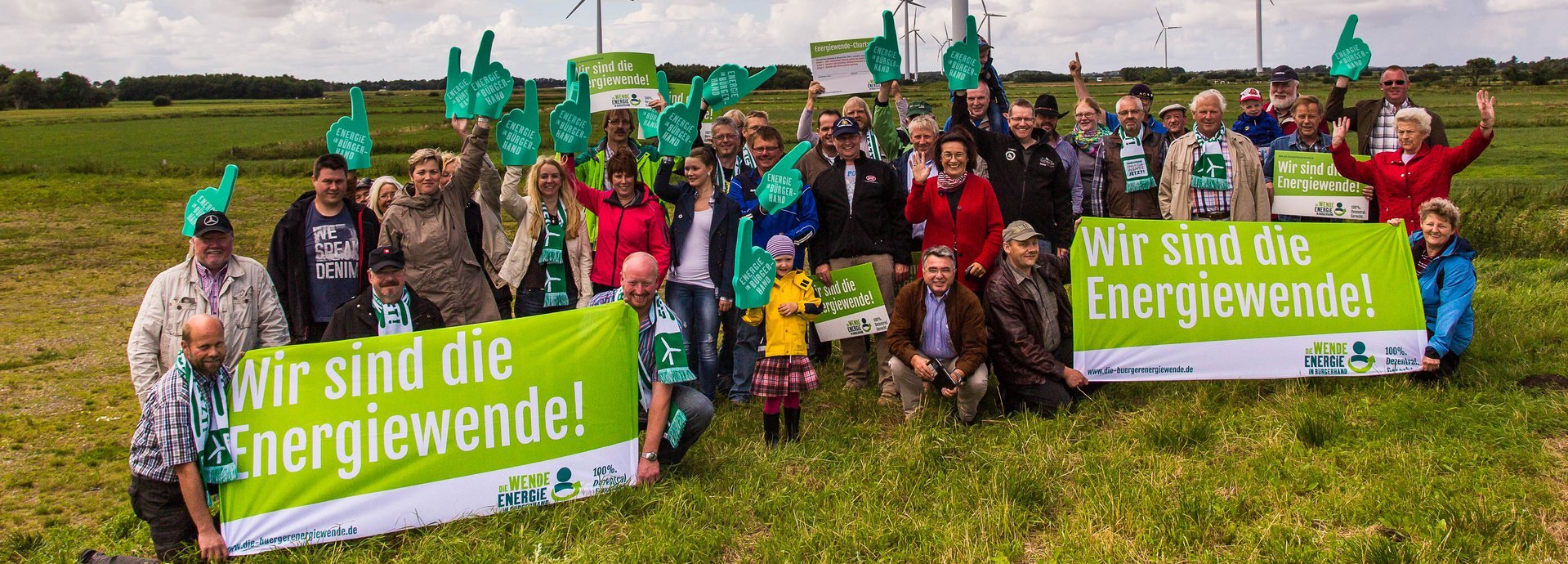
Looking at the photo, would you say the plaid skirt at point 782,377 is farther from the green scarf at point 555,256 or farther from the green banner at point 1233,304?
the green banner at point 1233,304

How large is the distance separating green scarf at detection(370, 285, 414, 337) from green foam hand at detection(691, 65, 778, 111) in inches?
154

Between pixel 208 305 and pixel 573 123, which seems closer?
pixel 208 305

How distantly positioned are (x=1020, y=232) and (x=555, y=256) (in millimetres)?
3379

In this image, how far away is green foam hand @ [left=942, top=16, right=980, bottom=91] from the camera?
877 cm

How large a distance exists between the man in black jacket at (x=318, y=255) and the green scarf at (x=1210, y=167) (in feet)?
21.5

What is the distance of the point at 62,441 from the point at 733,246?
5.37 meters

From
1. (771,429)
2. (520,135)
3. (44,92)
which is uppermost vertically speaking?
(44,92)

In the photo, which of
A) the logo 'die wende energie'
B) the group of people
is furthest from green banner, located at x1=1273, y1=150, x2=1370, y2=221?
the logo 'die wende energie'

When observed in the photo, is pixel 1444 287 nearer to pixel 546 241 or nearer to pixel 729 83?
pixel 729 83

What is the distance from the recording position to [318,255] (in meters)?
7.24

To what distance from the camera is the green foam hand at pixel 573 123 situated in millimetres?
7945

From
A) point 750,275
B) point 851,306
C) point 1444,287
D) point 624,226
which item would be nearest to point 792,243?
point 750,275

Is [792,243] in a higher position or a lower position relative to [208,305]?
higher

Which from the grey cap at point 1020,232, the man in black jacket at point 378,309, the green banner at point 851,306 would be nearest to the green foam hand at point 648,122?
the green banner at point 851,306
